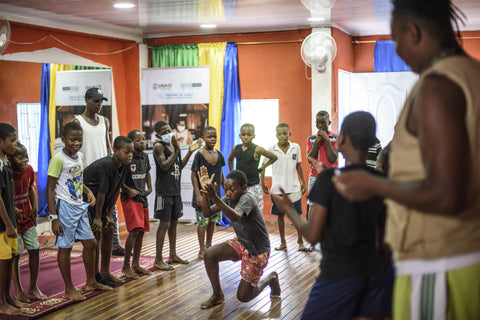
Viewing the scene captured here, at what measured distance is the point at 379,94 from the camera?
8484 mm

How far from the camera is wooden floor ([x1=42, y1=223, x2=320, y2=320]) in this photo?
4016 millimetres

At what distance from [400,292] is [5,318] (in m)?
3.43

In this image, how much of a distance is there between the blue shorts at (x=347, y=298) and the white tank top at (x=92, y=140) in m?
3.86

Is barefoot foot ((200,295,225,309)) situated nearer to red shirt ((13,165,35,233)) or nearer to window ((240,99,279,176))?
red shirt ((13,165,35,233))

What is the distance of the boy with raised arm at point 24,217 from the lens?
169 inches

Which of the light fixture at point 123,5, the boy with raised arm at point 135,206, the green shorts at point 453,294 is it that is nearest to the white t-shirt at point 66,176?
the boy with raised arm at point 135,206

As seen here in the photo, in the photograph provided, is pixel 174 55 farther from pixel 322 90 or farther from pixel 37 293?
pixel 37 293

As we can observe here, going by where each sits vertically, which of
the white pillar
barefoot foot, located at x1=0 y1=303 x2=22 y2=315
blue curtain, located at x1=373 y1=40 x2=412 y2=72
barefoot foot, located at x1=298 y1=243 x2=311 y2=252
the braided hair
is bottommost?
barefoot foot, located at x1=298 y1=243 x2=311 y2=252

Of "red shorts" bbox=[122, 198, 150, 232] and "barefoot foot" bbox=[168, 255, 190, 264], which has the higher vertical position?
"red shorts" bbox=[122, 198, 150, 232]

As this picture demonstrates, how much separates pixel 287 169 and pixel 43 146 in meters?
Result: 3.56

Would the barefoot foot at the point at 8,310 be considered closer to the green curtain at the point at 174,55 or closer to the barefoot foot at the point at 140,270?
the barefoot foot at the point at 140,270

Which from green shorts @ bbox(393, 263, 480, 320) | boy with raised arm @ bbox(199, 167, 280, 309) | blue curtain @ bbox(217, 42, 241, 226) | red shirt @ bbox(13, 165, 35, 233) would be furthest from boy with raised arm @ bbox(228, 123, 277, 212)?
green shorts @ bbox(393, 263, 480, 320)

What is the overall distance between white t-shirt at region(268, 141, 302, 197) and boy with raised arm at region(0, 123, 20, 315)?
330 centimetres

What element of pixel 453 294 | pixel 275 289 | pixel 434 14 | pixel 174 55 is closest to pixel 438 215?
pixel 453 294
